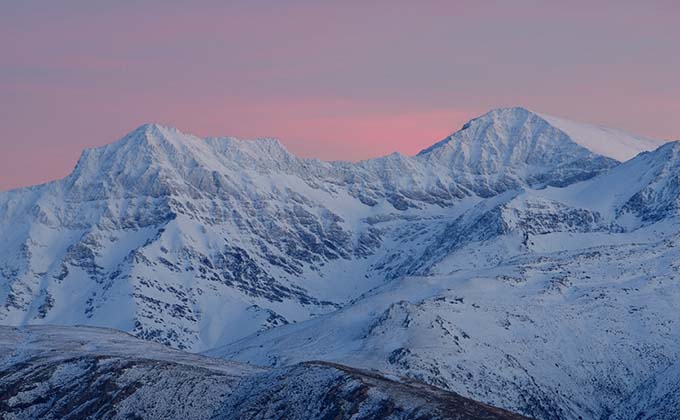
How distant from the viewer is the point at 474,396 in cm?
19450

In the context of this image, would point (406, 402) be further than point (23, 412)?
No

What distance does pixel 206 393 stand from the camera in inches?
5866

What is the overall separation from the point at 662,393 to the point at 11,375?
92.7 m

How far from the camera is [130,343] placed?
650ft

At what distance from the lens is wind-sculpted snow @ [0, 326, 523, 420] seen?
13575 centimetres

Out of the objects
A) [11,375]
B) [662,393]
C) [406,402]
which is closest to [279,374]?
[406,402]

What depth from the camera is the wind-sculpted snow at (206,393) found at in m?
136

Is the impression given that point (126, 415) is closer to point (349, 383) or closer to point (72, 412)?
point (72, 412)

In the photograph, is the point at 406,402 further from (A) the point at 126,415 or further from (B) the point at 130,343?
(B) the point at 130,343

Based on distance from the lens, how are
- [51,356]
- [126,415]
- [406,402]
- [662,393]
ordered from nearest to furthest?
1. [406,402]
2. [126,415]
3. [51,356]
4. [662,393]

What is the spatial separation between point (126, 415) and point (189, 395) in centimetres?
764

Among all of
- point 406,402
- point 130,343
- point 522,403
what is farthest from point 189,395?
point 522,403

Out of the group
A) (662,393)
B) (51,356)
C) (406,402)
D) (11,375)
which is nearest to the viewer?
(406,402)

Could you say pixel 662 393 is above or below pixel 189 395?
below
